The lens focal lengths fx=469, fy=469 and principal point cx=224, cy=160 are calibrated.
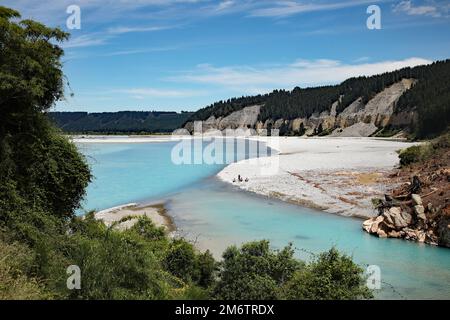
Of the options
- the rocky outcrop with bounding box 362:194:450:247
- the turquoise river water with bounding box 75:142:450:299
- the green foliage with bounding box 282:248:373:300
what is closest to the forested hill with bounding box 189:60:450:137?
the turquoise river water with bounding box 75:142:450:299

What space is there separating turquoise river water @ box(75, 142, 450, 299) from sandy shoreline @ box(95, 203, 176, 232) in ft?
2.50

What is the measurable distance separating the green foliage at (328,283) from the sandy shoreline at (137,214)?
619 inches

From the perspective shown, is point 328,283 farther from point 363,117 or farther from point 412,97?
point 363,117

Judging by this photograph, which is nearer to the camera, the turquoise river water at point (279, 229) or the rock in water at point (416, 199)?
the turquoise river water at point (279, 229)

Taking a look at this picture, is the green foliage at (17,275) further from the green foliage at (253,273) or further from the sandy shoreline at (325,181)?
the sandy shoreline at (325,181)

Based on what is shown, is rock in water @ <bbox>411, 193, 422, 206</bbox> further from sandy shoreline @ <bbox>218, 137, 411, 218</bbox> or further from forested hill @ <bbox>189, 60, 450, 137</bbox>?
forested hill @ <bbox>189, 60, 450, 137</bbox>

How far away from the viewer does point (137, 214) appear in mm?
33125

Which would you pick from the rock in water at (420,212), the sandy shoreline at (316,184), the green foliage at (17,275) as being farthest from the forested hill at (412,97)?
the green foliage at (17,275)

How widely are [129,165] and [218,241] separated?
173 feet

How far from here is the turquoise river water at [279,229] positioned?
19156 millimetres

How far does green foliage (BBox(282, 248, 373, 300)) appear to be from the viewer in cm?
1245

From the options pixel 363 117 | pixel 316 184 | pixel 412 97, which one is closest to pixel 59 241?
pixel 316 184
